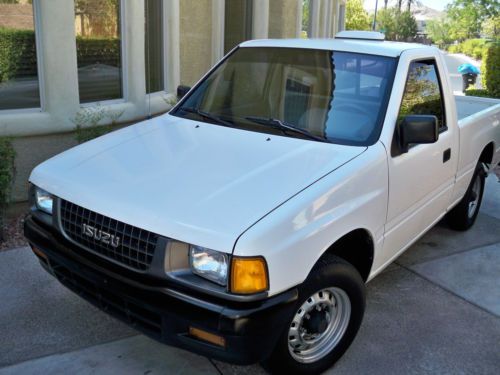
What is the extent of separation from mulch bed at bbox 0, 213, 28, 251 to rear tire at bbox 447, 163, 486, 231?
3995mm

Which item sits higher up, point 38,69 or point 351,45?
point 351,45

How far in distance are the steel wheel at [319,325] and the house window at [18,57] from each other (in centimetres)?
406

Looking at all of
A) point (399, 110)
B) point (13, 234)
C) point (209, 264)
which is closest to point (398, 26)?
point (13, 234)

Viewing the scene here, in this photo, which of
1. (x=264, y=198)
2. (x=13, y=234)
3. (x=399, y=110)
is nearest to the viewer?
(x=264, y=198)

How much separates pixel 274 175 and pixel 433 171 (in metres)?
1.62

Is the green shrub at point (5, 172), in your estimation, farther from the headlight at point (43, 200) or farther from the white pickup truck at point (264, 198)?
the headlight at point (43, 200)

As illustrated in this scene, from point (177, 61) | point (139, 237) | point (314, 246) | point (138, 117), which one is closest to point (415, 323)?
point (314, 246)

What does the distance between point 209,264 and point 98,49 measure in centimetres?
454

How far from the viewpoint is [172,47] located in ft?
24.7

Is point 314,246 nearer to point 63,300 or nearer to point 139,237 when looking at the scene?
point 139,237

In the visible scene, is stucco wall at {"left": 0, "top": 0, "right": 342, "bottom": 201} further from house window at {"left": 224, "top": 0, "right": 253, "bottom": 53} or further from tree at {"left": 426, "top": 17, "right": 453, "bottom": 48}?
tree at {"left": 426, "top": 17, "right": 453, "bottom": 48}

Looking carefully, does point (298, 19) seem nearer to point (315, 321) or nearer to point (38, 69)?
point (38, 69)

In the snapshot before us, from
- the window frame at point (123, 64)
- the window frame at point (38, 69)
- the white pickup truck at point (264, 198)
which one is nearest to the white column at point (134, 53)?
the window frame at point (123, 64)

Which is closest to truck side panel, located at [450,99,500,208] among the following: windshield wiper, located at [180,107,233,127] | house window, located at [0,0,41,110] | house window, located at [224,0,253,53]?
windshield wiper, located at [180,107,233,127]
